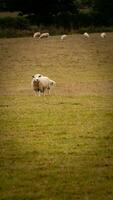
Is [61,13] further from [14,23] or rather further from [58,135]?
[58,135]

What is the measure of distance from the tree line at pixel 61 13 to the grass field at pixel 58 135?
31446 millimetres

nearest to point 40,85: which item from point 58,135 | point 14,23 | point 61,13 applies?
point 58,135

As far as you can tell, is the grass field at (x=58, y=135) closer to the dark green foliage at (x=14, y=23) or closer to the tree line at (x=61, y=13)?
the dark green foliage at (x=14, y=23)

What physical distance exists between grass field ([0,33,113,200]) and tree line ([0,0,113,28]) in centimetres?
3145

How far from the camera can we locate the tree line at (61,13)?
193 ft

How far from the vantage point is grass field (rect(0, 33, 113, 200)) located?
9.20 metres

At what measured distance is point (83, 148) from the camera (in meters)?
11.6

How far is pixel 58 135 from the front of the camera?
503 inches

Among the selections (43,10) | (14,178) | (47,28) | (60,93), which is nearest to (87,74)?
(60,93)

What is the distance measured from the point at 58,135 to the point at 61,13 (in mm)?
48593

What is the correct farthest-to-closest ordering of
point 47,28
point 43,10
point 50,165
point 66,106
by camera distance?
point 43,10 → point 47,28 → point 66,106 → point 50,165

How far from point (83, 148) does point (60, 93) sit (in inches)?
318

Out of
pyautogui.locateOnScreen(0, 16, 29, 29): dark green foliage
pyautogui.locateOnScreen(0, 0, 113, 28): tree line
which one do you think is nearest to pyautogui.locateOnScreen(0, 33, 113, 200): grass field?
pyautogui.locateOnScreen(0, 16, 29, 29): dark green foliage

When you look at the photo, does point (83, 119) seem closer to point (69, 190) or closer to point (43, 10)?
point (69, 190)
